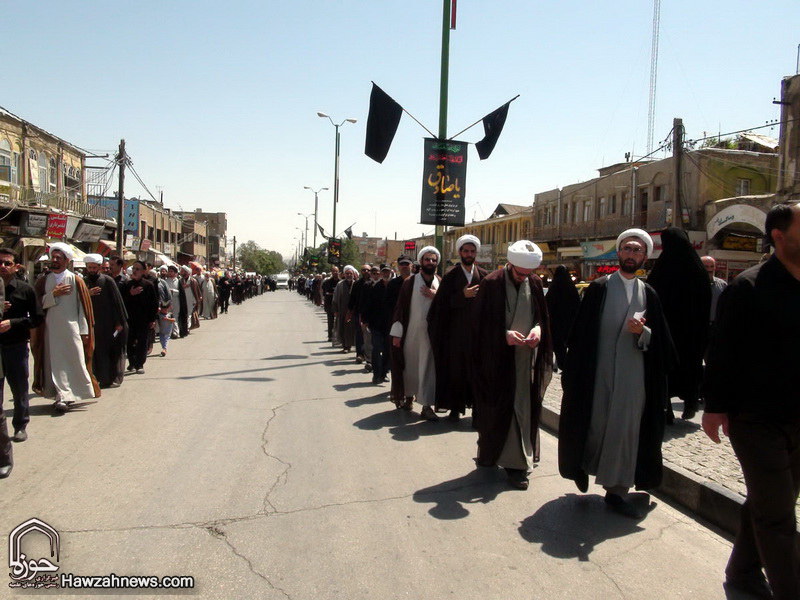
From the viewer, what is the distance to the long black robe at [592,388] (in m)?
4.49

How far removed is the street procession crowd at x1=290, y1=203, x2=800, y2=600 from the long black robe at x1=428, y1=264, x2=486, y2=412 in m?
0.01

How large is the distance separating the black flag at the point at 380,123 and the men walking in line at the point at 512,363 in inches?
310

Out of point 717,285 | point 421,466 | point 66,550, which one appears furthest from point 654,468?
point 717,285

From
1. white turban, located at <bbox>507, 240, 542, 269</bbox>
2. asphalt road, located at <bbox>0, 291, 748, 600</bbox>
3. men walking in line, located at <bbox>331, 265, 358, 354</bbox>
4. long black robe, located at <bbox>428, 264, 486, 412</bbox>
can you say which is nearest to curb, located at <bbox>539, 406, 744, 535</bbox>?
asphalt road, located at <bbox>0, 291, 748, 600</bbox>

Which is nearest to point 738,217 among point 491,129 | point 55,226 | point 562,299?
point 491,129

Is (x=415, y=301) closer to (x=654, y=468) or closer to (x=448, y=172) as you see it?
(x=654, y=468)

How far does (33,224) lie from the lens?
1116 inches

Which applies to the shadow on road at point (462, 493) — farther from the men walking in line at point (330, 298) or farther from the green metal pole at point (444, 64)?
the men walking in line at point (330, 298)

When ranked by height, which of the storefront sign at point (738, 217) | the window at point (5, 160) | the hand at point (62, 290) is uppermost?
the window at point (5, 160)

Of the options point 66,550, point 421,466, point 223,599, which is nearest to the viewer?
point 223,599

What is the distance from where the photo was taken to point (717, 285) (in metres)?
8.77

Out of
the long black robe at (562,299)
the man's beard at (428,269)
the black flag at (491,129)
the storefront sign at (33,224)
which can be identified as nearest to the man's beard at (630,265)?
the man's beard at (428,269)

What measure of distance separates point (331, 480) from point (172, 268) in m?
11.9

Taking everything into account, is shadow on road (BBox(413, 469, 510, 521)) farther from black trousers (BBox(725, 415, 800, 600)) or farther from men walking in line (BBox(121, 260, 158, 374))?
men walking in line (BBox(121, 260, 158, 374))
